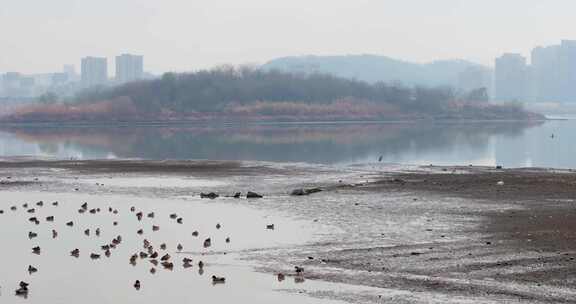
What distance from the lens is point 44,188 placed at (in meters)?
36.9

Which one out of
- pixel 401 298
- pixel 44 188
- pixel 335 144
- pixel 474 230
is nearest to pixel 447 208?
pixel 474 230

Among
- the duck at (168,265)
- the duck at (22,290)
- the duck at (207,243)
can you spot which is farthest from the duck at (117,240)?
the duck at (22,290)

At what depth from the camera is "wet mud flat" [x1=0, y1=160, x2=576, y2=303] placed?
16.4 meters

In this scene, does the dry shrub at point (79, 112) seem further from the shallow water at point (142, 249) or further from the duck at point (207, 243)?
the duck at point (207, 243)

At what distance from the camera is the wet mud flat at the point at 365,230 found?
1644 centimetres

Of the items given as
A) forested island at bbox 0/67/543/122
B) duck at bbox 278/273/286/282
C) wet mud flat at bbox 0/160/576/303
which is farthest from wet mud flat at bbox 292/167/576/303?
forested island at bbox 0/67/543/122

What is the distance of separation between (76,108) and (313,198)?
145600 millimetres

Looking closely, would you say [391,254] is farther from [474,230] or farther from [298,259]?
[474,230]

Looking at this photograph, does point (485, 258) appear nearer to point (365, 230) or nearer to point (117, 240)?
point (365, 230)

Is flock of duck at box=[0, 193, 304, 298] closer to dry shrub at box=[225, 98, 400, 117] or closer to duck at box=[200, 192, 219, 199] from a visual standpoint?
duck at box=[200, 192, 219, 199]

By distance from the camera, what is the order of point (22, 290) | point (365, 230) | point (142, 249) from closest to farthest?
point (22, 290) → point (142, 249) → point (365, 230)

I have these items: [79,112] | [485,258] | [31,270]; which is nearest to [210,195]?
[31,270]

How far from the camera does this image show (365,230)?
23.6 meters

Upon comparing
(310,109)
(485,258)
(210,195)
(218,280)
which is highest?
(310,109)
